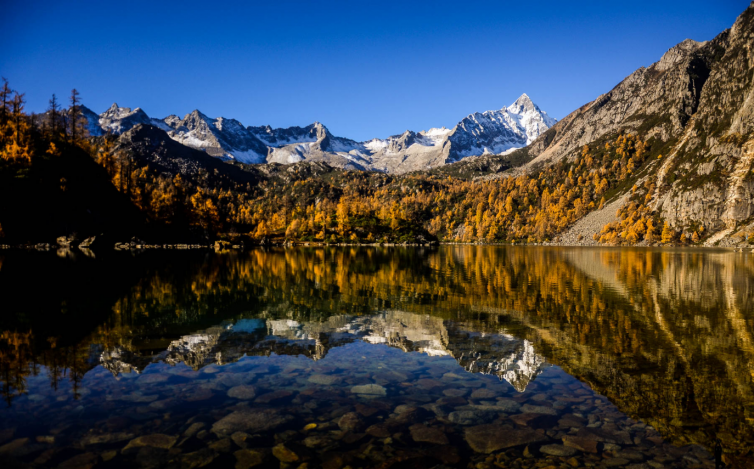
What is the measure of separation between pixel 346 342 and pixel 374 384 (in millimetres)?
5515

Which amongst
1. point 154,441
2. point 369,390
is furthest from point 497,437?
point 154,441

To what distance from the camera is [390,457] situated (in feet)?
28.6

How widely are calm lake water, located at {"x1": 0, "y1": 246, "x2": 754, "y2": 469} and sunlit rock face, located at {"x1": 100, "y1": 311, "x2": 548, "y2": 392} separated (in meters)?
0.12

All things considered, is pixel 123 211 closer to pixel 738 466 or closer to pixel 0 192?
pixel 0 192

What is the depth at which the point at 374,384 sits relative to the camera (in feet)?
43.5

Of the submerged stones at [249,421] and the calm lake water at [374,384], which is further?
the submerged stones at [249,421]

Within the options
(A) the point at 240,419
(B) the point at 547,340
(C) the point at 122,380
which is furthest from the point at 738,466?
(C) the point at 122,380

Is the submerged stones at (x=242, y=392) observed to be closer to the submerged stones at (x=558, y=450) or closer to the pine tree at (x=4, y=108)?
the submerged stones at (x=558, y=450)

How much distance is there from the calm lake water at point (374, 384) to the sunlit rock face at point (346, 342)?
0.12m

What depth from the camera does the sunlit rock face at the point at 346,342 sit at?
596 inches

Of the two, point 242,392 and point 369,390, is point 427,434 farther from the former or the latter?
point 242,392

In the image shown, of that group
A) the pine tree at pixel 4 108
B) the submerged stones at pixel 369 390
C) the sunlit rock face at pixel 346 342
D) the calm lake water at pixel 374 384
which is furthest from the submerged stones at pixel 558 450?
the pine tree at pixel 4 108

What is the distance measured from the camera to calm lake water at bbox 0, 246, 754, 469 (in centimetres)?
898

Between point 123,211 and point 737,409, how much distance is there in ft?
478
